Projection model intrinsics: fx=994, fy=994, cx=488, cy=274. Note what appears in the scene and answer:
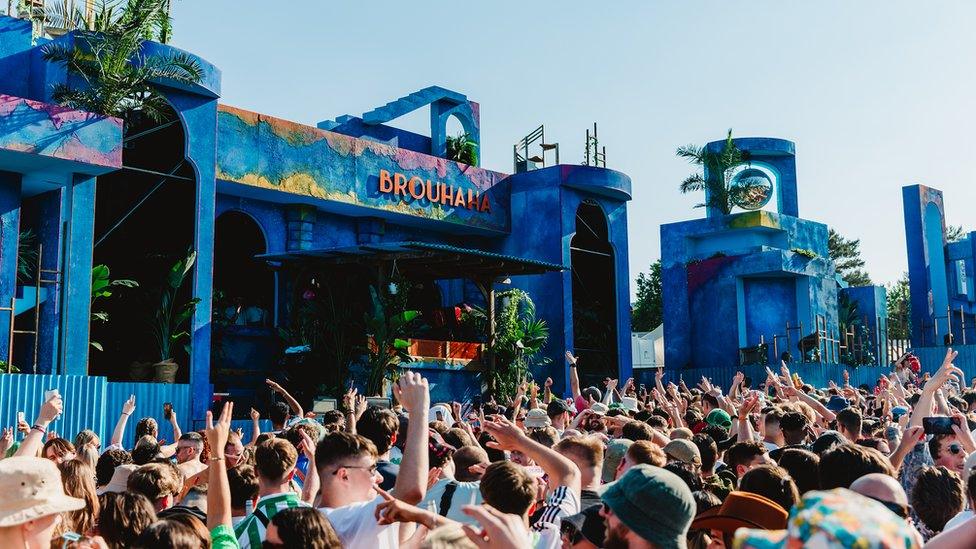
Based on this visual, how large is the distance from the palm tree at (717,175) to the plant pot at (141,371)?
2334 centimetres

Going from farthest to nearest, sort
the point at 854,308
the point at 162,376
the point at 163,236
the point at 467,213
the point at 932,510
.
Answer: the point at 854,308
the point at 467,213
the point at 163,236
the point at 162,376
the point at 932,510

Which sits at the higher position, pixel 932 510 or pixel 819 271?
pixel 819 271

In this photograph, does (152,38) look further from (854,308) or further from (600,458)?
(854,308)

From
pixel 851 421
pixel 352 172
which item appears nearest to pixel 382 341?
pixel 352 172

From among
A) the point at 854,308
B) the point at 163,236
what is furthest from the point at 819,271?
the point at 163,236

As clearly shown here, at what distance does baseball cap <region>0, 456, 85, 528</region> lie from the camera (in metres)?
3.56

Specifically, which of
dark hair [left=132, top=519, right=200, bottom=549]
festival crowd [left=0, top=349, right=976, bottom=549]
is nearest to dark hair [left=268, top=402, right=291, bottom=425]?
festival crowd [left=0, top=349, right=976, bottom=549]

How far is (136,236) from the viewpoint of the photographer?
20859 millimetres

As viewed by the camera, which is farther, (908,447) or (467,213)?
(467,213)

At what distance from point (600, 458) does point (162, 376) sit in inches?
587

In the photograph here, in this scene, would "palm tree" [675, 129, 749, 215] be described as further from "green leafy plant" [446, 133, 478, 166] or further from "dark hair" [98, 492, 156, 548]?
"dark hair" [98, 492, 156, 548]

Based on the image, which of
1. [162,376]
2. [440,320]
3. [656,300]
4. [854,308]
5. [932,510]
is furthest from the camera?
[656,300]

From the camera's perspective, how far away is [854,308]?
3909 centimetres

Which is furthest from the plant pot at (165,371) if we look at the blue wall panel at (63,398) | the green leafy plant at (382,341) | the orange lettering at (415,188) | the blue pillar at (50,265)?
the orange lettering at (415,188)
